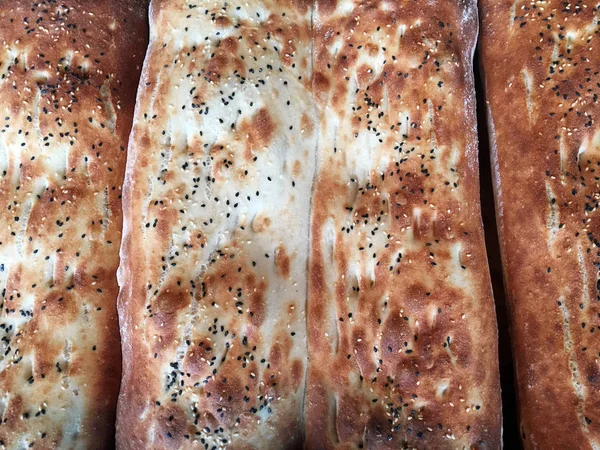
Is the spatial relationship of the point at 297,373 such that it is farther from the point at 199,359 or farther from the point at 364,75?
the point at 364,75

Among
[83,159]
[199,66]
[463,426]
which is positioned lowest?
[463,426]

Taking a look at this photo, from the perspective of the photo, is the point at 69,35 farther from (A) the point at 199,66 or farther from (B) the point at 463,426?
(B) the point at 463,426

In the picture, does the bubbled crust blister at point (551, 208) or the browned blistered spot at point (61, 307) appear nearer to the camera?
the bubbled crust blister at point (551, 208)

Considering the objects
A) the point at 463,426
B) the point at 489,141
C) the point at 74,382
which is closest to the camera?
the point at 463,426

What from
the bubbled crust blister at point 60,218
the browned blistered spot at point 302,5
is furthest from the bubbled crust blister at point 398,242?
the bubbled crust blister at point 60,218

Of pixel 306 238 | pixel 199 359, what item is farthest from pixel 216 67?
pixel 199 359

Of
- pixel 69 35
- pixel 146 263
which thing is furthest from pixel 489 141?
pixel 69 35

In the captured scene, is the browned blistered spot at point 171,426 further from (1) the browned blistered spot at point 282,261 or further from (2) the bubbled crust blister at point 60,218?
(1) the browned blistered spot at point 282,261


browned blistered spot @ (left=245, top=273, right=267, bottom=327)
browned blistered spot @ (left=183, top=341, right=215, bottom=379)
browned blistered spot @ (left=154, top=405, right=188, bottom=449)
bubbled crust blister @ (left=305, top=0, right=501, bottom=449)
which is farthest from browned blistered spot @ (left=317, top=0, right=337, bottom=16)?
browned blistered spot @ (left=154, top=405, right=188, bottom=449)
